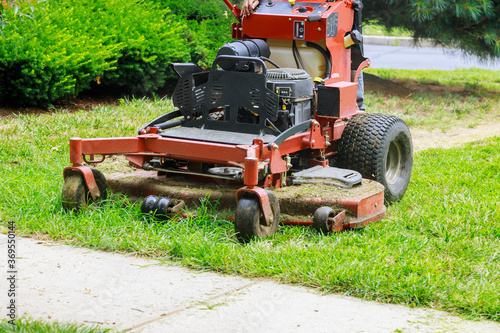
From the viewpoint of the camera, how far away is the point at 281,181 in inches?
193

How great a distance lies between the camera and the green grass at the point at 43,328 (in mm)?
3059

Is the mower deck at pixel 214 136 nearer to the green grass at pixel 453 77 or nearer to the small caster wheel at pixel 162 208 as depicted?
the small caster wheel at pixel 162 208

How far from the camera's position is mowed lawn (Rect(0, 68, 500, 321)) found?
12.1ft

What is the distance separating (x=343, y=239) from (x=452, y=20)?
7137 millimetres

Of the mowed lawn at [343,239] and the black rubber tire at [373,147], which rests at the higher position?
the black rubber tire at [373,147]

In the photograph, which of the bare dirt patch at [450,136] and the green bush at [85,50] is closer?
the green bush at [85,50]

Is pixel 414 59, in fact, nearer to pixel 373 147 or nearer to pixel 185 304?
pixel 373 147

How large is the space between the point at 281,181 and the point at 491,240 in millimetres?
1425

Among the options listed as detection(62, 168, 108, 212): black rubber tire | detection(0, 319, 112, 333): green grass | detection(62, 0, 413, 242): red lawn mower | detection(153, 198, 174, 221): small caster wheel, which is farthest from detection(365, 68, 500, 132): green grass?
detection(0, 319, 112, 333): green grass

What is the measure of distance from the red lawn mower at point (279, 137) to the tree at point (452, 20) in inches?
179

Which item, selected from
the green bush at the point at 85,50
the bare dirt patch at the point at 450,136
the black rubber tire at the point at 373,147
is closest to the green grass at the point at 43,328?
the black rubber tire at the point at 373,147

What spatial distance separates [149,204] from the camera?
186 inches

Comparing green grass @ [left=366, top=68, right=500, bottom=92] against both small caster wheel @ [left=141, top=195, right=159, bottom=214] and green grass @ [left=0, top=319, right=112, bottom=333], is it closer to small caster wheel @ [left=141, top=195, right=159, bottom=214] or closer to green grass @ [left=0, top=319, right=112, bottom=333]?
small caster wheel @ [left=141, top=195, right=159, bottom=214]

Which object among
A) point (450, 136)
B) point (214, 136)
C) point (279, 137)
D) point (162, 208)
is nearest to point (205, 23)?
point (450, 136)
